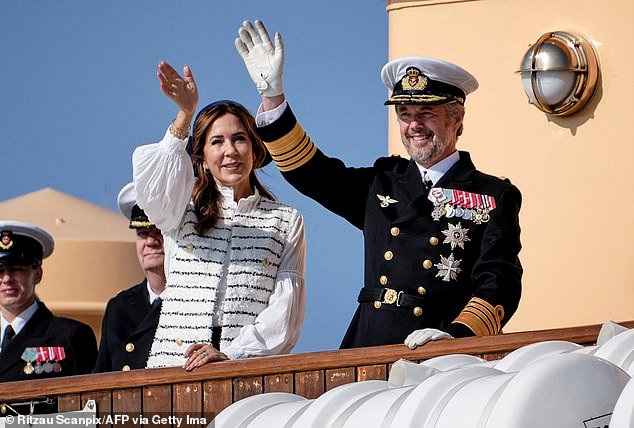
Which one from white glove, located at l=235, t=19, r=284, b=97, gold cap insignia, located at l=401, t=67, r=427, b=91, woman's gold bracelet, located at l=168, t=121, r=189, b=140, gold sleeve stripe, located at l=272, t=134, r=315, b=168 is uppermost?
white glove, located at l=235, t=19, r=284, b=97

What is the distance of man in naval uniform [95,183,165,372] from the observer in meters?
6.95

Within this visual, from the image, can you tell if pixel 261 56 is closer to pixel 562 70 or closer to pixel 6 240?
pixel 6 240

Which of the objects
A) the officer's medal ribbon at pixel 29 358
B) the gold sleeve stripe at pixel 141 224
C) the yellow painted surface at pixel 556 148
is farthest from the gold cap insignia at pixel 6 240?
the yellow painted surface at pixel 556 148

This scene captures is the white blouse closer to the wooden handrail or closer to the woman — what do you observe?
the woman

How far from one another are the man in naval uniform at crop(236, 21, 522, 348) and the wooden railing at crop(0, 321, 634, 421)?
14.0 inches

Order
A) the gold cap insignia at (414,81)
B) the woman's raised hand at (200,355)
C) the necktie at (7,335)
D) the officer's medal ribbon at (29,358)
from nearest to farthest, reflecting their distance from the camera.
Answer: the woman's raised hand at (200,355) < the gold cap insignia at (414,81) < the officer's medal ribbon at (29,358) < the necktie at (7,335)

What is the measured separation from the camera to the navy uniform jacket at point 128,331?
272 inches

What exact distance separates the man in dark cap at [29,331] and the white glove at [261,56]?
1.82 metres

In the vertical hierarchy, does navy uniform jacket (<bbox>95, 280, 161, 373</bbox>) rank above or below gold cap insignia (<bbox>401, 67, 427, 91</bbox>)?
below

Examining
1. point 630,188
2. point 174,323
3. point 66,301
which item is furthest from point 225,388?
point 66,301

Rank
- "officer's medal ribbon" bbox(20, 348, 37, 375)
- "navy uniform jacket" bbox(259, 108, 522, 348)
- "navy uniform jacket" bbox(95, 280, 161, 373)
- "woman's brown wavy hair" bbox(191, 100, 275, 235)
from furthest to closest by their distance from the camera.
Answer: "officer's medal ribbon" bbox(20, 348, 37, 375) → "navy uniform jacket" bbox(95, 280, 161, 373) → "woman's brown wavy hair" bbox(191, 100, 275, 235) → "navy uniform jacket" bbox(259, 108, 522, 348)

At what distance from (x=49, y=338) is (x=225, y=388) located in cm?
206

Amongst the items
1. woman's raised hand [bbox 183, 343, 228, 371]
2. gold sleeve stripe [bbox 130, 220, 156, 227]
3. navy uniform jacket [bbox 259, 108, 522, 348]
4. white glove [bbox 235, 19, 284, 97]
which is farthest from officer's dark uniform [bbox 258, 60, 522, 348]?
gold sleeve stripe [bbox 130, 220, 156, 227]

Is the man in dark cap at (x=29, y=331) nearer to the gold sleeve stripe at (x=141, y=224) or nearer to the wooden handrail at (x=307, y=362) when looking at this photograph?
the gold sleeve stripe at (x=141, y=224)
